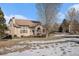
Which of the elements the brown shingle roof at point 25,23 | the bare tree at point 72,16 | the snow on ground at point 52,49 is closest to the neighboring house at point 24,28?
the brown shingle roof at point 25,23

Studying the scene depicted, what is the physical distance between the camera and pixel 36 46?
2.18 m

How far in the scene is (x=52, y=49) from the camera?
7.11 ft

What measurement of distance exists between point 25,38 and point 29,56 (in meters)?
0.19

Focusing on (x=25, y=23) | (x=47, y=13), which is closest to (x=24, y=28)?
(x=25, y=23)

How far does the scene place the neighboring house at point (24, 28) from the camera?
→ 2.18m

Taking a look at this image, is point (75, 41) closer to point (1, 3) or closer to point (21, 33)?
point (21, 33)

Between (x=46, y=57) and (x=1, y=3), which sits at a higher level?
(x=1, y=3)

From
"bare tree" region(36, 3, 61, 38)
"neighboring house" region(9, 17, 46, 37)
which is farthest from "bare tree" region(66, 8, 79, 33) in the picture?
"neighboring house" region(9, 17, 46, 37)

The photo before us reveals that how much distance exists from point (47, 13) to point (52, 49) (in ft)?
1.25

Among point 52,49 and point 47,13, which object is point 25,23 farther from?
point 52,49

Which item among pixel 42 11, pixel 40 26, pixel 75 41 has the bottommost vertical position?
pixel 75 41

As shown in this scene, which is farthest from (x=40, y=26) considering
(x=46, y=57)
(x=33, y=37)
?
(x=46, y=57)

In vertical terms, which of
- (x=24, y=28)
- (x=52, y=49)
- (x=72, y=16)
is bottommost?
(x=52, y=49)

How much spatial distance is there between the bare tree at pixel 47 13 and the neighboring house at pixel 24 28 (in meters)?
0.06
